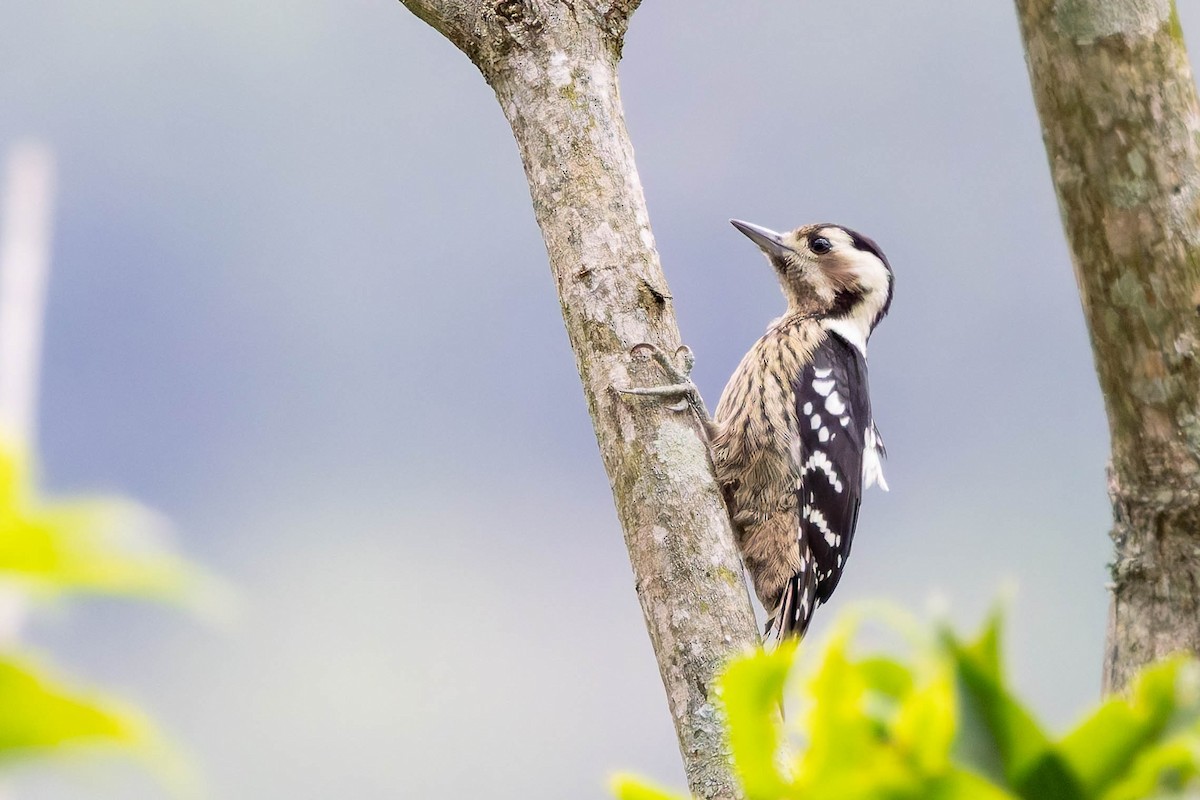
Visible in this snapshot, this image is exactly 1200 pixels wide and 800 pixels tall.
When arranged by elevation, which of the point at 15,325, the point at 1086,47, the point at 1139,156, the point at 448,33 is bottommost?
the point at 15,325

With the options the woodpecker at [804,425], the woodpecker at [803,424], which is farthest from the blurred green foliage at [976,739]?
the woodpecker at [804,425]

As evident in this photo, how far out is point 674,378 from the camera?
304cm

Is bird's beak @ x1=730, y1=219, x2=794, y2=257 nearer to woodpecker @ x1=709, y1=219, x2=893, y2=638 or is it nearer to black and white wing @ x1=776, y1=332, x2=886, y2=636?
woodpecker @ x1=709, y1=219, x2=893, y2=638

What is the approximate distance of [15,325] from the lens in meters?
1.83

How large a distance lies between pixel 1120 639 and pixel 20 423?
2428mm

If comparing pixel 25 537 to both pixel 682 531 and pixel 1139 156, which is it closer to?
pixel 1139 156

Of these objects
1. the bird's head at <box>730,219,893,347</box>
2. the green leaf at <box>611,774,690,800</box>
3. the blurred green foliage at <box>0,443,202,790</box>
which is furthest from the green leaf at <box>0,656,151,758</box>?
the bird's head at <box>730,219,893,347</box>

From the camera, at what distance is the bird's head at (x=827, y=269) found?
15.3 feet

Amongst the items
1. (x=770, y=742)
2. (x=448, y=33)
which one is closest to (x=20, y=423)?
(x=770, y=742)

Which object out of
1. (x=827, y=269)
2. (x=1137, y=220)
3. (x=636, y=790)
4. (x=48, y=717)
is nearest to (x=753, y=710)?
(x=636, y=790)

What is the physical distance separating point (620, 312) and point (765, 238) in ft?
6.22

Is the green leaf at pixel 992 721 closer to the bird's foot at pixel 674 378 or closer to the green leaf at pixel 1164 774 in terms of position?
the green leaf at pixel 1164 774

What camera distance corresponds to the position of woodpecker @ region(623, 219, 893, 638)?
378cm

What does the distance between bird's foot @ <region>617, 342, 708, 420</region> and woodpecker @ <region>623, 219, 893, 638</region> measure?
0.04 feet
